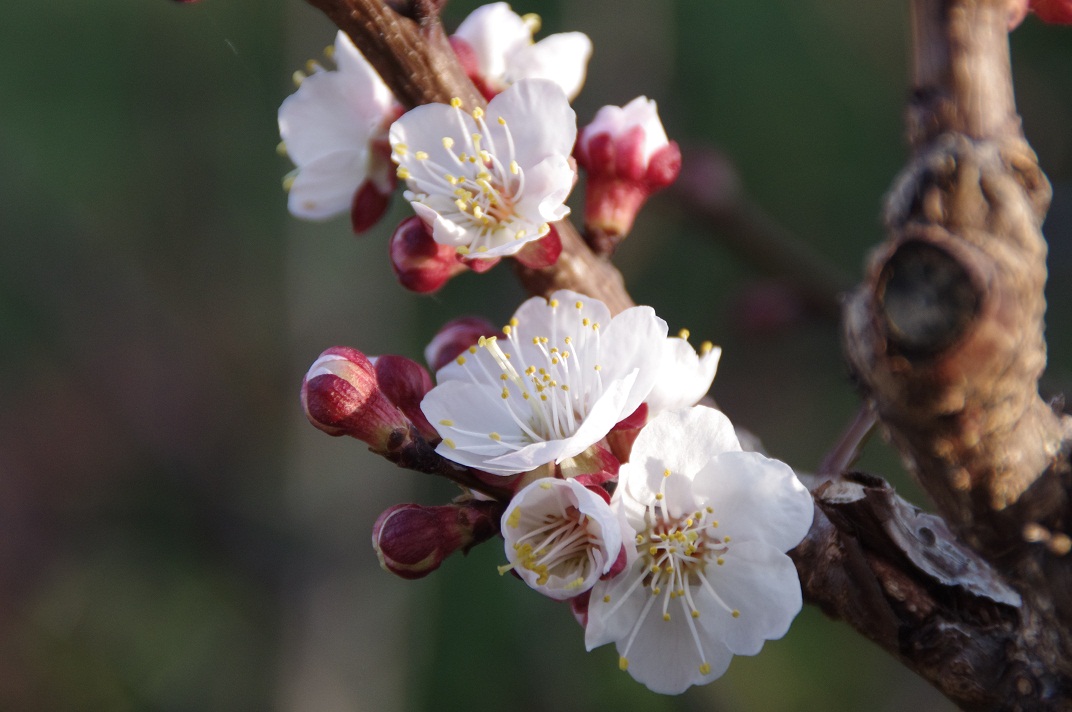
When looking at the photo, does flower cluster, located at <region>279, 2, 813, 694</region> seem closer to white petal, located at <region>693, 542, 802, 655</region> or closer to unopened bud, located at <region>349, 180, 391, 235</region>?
white petal, located at <region>693, 542, 802, 655</region>

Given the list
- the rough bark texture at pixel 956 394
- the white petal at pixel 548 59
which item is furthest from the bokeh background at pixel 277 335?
the rough bark texture at pixel 956 394

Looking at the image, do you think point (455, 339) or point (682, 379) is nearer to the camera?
point (682, 379)

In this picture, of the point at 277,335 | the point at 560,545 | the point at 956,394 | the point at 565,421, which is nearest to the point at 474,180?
the point at 565,421

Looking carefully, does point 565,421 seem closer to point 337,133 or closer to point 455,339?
point 455,339

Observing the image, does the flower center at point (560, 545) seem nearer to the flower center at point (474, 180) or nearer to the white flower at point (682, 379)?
the white flower at point (682, 379)

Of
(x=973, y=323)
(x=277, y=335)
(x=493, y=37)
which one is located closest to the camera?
(x=973, y=323)

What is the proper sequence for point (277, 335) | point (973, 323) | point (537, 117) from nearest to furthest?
point (973, 323)
point (537, 117)
point (277, 335)

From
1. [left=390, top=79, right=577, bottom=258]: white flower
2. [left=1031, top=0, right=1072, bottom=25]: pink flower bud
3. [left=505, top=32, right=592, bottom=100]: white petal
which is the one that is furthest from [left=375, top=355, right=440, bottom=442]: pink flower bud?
[left=1031, top=0, right=1072, bottom=25]: pink flower bud
